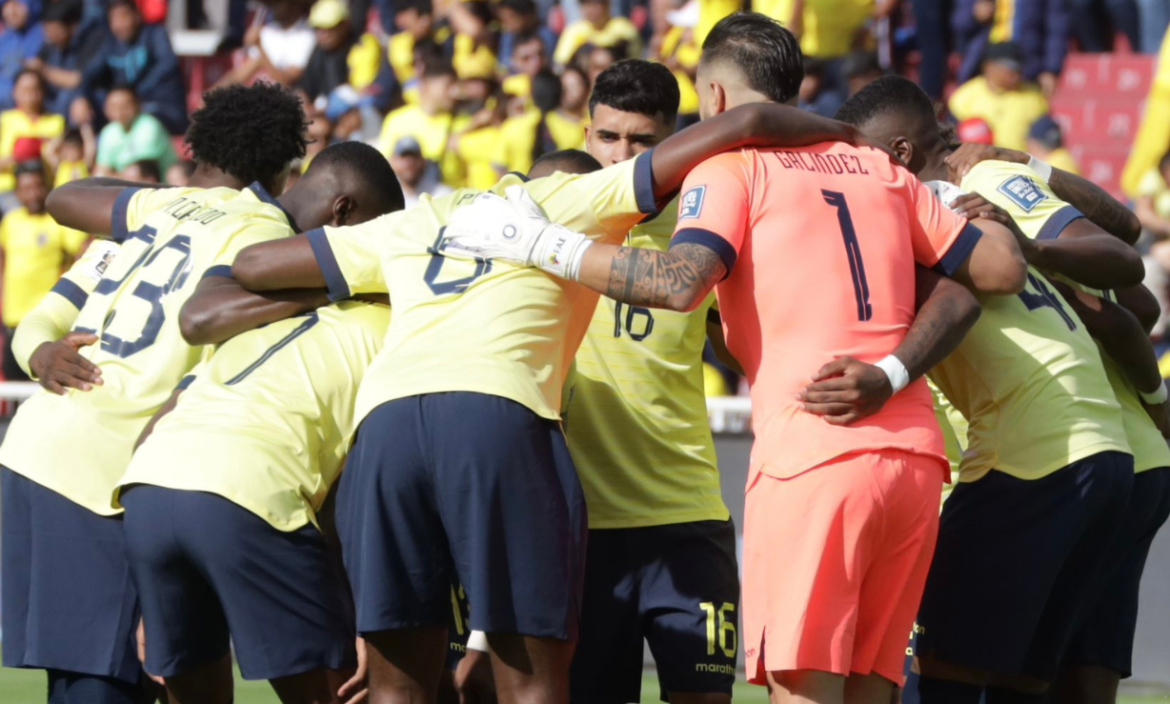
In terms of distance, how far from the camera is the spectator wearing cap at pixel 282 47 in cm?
1366

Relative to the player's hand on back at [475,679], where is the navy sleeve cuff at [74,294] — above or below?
above

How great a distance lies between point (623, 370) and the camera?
189 inches

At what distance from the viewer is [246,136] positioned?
5336mm

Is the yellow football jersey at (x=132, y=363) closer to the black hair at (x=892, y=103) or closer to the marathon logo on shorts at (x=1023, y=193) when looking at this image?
the black hair at (x=892, y=103)

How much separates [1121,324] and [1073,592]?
0.90 metres

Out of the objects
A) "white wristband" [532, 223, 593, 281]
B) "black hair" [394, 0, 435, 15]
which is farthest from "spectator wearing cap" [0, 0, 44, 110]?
"white wristband" [532, 223, 593, 281]

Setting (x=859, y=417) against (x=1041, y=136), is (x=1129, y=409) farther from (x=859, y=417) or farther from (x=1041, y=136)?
(x=1041, y=136)

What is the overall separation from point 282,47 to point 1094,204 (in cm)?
991

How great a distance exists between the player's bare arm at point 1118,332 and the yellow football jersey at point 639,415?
1.22m

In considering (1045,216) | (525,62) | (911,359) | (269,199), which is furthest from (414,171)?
(911,359)

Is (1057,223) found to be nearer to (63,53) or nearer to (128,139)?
(128,139)

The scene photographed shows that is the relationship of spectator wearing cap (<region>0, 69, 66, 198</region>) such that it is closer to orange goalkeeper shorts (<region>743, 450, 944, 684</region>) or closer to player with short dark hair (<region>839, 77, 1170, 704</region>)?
player with short dark hair (<region>839, 77, 1170, 704</region>)

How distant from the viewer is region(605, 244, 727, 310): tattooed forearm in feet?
12.5

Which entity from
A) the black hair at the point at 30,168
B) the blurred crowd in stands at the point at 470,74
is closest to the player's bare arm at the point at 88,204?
the blurred crowd in stands at the point at 470,74
